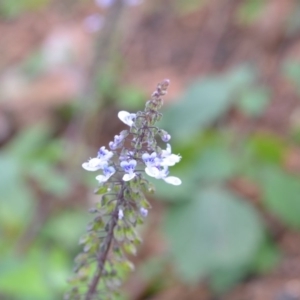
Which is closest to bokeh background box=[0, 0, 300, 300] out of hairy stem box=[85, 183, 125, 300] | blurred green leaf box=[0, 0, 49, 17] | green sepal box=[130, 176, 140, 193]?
blurred green leaf box=[0, 0, 49, 17]

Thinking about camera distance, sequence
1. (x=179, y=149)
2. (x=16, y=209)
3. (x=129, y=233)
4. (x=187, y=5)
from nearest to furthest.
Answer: (x=129, y=233) → (x=16, y=209) → (x=179, y=149) → (x=187, y=5)

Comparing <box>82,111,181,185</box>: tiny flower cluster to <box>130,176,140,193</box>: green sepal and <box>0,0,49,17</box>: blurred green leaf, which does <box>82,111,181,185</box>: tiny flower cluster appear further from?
<box>0,0,49,17</box>: blurred green leaf

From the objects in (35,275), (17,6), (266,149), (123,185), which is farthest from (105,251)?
(17,6)

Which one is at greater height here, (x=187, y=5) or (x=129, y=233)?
(x=187, y=5)

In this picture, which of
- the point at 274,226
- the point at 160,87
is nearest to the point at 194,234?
the point at 274,226

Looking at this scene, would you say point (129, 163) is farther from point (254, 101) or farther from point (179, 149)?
point (254, 101)

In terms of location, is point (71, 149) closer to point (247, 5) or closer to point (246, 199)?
point (246, 199)
